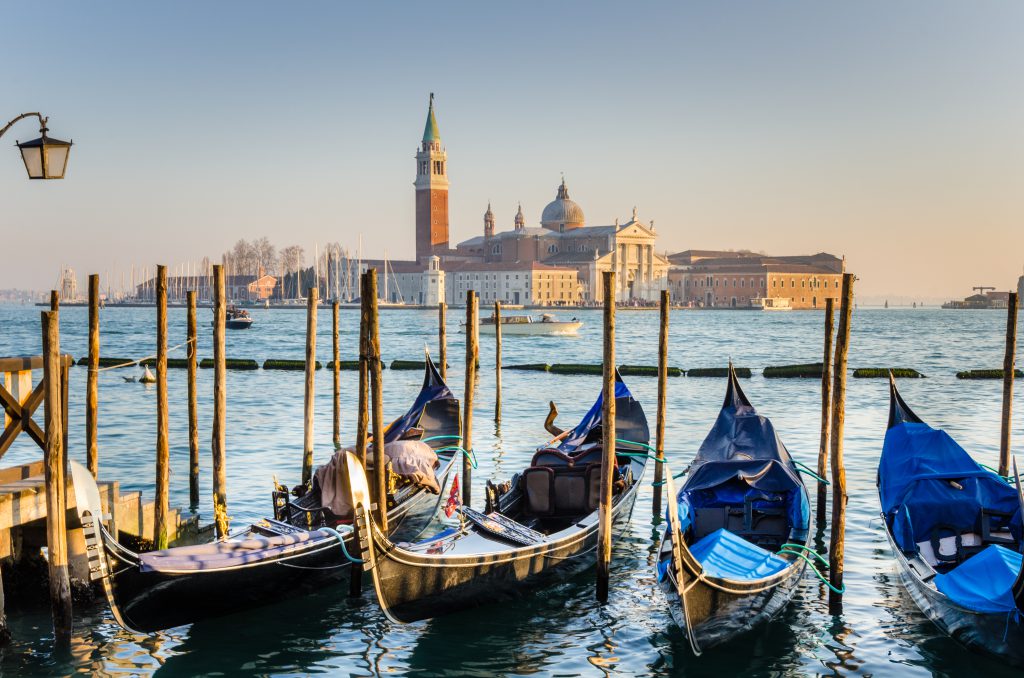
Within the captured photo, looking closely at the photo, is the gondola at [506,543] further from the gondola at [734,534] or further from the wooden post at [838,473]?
the wooden post at [838,473]

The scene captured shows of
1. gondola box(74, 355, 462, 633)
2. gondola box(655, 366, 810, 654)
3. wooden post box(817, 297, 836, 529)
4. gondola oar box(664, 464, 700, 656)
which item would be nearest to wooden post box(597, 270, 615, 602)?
gondola box(655, 366, 810, 654)

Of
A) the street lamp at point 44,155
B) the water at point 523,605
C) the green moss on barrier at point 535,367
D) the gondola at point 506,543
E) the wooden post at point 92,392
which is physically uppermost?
the street lamp at point 44,155

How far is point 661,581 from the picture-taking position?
5.21 metres

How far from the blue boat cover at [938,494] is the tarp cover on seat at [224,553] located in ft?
10.0

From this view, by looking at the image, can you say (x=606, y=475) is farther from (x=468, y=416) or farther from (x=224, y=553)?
(x=468, y=416)

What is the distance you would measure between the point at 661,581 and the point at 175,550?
2.25 m

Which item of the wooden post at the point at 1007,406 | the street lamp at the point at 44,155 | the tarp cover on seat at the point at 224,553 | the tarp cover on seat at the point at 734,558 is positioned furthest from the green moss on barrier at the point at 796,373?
the street lamp at the point at 44,155

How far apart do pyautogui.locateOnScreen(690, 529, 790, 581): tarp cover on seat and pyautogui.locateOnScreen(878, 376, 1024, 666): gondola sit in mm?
747

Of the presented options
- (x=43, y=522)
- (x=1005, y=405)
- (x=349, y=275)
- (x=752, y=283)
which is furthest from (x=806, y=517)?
(x=752, y=283)

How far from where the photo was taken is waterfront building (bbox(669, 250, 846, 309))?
85.5m

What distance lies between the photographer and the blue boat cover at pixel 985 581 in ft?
15.5

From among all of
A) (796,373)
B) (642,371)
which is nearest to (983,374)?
(796,373)

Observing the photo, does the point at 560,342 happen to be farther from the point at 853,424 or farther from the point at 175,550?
the point at 175,550

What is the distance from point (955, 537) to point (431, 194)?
A: 7509cm
